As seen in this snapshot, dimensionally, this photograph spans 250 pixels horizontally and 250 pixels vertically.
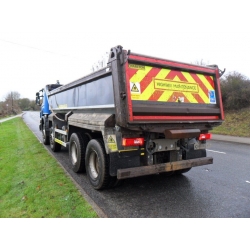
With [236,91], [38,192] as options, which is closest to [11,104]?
[236,91]

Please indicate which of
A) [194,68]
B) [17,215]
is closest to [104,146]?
[17,215]

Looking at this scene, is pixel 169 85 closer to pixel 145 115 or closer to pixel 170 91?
pixel 170 91

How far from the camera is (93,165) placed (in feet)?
15.4

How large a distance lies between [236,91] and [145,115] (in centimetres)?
1650

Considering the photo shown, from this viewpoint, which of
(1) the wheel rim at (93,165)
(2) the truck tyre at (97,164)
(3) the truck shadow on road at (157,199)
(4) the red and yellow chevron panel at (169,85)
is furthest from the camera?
(1) the wheel rim at (93,165)

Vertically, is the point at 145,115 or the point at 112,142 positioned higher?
the point at 145,115

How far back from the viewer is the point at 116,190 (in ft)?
14.5

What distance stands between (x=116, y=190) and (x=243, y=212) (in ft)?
7.31

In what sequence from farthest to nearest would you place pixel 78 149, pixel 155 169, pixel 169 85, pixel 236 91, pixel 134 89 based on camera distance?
pixel 236 91, pixel 78 149, pixel 169 85, pixel 155 169, pixel 134 89

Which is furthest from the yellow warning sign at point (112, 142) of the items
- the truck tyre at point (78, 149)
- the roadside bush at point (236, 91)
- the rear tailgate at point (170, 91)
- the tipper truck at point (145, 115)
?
the roadside bush at point (236, 91)

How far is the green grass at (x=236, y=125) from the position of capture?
14.2 m

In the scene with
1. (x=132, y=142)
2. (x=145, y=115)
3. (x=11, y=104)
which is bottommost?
(x=132, y=142)

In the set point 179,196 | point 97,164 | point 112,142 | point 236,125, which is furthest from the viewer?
point 236,125

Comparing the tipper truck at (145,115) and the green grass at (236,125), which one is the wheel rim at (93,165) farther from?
the green grass at (236,125)
